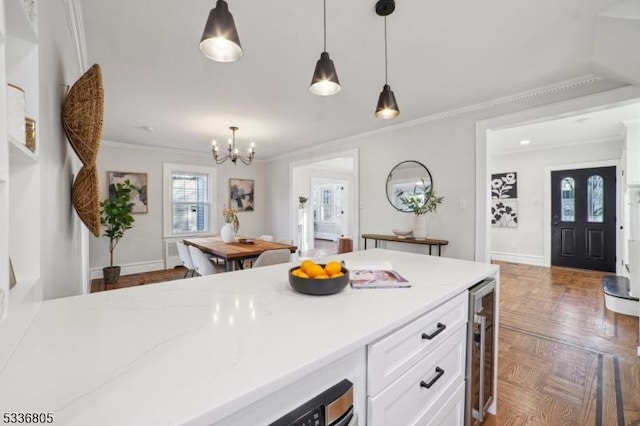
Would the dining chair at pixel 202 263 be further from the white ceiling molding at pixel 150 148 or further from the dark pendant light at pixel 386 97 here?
the white ceiling molding at pixel 150 148

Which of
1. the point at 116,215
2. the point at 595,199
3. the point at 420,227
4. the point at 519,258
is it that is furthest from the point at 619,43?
the point at 116,215

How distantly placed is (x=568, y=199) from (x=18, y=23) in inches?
282

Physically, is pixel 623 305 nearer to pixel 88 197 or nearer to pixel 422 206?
pixel 422 206

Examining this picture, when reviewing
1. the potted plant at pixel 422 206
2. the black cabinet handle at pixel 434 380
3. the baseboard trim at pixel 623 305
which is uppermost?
the potted plant at pixel 422 206

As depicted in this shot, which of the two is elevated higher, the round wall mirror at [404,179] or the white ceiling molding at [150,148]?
the white ceiling molding at [150,148]

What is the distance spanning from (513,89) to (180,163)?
17.7 feet

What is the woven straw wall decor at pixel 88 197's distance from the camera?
1300mm

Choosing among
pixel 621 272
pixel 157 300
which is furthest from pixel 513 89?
pixel 621 272

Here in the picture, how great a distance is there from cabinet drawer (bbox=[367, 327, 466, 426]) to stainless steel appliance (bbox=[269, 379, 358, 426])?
14 cm

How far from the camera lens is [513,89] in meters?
2.76

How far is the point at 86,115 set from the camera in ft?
4.02

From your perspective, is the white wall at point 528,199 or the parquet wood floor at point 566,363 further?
the white wall at point 528,199

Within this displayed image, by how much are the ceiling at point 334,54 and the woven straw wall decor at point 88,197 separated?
3.59 feet

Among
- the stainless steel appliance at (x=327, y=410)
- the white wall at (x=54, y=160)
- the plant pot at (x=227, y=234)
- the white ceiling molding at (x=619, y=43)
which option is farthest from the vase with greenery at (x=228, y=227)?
the white ceiling molding at (x=619, y=43)
